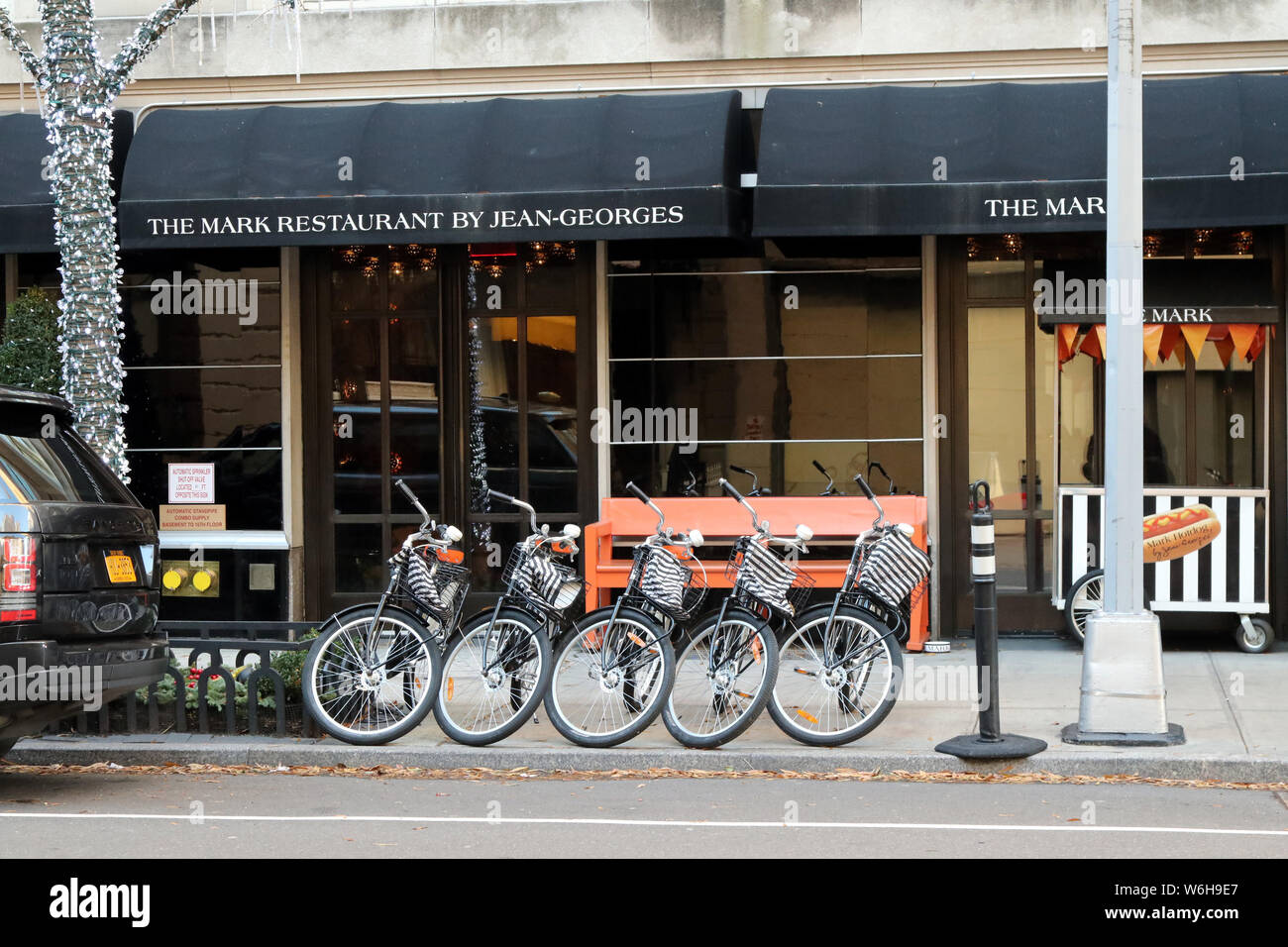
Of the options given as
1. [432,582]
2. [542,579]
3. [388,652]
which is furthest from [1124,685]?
[388,652]

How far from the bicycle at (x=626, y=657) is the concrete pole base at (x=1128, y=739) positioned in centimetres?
224

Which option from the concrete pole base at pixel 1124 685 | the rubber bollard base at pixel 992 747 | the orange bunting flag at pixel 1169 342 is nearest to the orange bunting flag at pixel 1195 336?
the orange bunting flag at pixel 1169 342

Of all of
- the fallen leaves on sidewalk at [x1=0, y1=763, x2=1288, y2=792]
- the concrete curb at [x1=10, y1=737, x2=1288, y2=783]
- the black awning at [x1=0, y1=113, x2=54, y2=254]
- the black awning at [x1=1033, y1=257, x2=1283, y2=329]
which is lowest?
the fallen leaves on sidewalk at [x1=0, y1=763, x2=1288, y2=792]

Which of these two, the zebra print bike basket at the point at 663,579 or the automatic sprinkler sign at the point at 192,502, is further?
the automatic sprinkler sign at the point at 192,502

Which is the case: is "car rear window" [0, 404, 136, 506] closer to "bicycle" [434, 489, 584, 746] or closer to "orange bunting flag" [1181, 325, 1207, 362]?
"bicycle" [434, 489, 584, 746]

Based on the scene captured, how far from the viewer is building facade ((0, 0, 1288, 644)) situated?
36.7 ft

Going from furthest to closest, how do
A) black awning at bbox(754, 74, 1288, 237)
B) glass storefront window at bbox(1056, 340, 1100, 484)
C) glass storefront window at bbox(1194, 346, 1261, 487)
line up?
glass storefront window at bbox(1056, 340, 1100, 484), glass storefront window at bbox(1194, 346, 1261, 487), black awning at bbox(754, 74, 1288, 237)

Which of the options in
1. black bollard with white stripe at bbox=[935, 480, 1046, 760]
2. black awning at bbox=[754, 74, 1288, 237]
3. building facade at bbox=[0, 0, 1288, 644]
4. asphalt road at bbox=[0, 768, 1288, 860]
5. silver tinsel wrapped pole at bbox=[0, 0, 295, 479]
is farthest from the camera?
building facade at bbox=[0, 0, 1288, 644]

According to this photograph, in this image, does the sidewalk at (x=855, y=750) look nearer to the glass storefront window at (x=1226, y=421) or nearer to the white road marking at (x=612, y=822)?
the white road marking at (x=612, y=822)

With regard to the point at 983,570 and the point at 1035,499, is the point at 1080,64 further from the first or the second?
the point at 983,570

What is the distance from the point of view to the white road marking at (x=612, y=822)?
6.56 m

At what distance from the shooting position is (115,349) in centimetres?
967

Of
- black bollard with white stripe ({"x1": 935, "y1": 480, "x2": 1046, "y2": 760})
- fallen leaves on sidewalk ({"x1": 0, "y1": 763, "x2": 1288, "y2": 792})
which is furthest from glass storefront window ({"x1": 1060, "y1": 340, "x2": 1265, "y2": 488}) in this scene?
fallen leaves on sidewalk ({"x1": 0, "y1": 763, "x2": 1288, "y2": 792})

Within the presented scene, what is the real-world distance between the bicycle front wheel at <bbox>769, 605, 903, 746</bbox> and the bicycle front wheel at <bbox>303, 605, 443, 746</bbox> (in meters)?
1.96
